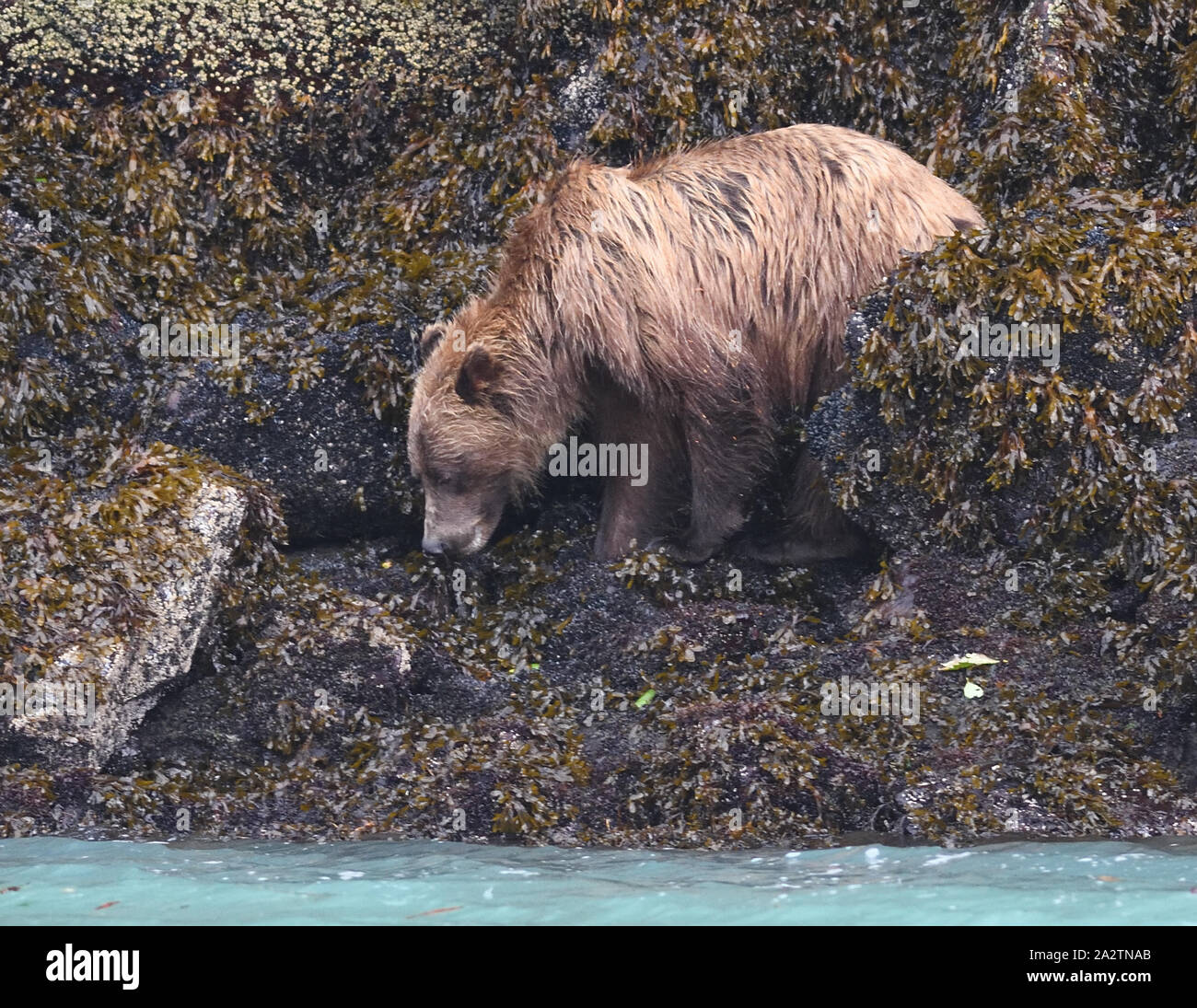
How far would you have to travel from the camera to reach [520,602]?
7.71 m

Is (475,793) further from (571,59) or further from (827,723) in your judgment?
(571,59)

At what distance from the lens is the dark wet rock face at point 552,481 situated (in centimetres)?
→ 643

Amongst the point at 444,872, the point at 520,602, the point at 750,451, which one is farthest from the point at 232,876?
the point at 750,451

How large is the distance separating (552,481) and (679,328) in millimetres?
1329

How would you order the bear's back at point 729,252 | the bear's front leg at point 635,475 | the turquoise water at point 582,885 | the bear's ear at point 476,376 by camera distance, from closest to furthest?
the turquoise water at point 582,885
the bear's back at point 729,252
the bear's ear at point 476,376
the bear's front leg at point 635,475

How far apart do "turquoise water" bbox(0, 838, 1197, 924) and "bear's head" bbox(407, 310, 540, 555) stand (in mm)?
2145

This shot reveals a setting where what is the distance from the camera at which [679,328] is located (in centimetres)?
748

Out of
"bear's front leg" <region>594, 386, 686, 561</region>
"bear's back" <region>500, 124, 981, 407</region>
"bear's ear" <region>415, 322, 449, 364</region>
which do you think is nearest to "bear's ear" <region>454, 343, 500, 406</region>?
"bear's ear" <region>415, 322, 449, 364</region>

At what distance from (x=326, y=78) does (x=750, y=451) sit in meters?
3.56

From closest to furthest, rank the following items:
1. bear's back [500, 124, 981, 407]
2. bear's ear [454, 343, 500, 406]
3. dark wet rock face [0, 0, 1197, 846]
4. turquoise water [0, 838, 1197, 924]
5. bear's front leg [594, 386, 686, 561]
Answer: turquoise water [0, 838, 1197, 924] < dark wet rock face [0, 0, 1197, 846] < bear's back [500, 124, 981, 407] < bear's ear [454, 343, 500, 406] < bear's front leg [594, 386, 686, 561]

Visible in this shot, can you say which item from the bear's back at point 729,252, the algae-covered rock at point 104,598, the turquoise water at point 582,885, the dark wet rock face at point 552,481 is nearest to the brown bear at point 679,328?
the bear's back at point 729,252

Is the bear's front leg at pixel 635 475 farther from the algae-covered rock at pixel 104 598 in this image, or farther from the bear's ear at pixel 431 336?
the algae-covered rock at pixel 104 598

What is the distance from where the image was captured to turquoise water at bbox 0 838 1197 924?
16.0 ft

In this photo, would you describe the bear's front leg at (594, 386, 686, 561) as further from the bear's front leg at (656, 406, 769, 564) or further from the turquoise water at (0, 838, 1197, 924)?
the turquoise water at (0, 838, 1197, 924)
